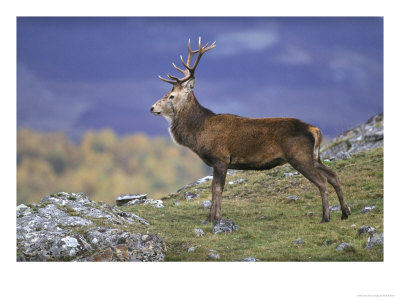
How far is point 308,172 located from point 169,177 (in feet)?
37.7

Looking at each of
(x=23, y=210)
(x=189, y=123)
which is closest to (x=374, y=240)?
(x=189, y=123)

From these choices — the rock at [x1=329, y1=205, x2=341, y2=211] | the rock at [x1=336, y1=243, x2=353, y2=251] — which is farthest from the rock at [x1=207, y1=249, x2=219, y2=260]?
the rock at [x1=329, y1=205, x2=341, y2=211]

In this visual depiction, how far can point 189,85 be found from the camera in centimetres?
1304

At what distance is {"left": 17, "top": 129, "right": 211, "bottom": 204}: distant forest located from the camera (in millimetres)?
16047

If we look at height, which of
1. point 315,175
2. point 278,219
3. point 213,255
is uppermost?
point 315,175

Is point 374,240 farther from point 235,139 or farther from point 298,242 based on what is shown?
point 235,139

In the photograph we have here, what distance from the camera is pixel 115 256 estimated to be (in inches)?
363

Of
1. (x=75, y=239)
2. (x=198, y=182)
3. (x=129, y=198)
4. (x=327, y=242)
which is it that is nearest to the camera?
(x=75, y=239)

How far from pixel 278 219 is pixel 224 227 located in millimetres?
2097

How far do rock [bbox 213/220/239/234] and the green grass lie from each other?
0.50 feet

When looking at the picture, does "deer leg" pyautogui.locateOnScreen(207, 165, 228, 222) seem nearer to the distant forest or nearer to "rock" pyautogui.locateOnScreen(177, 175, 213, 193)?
the distant forest
